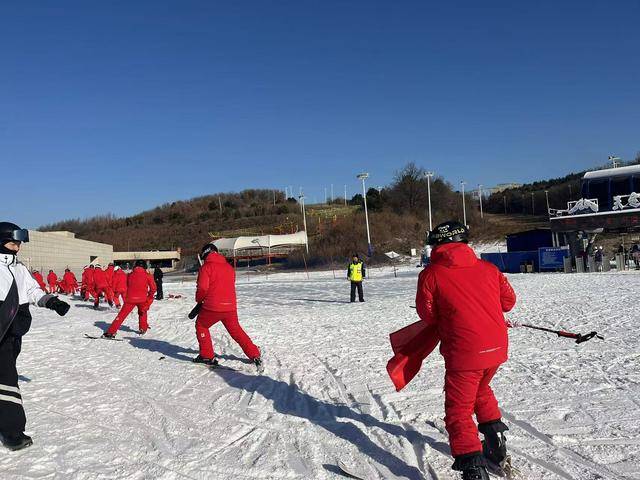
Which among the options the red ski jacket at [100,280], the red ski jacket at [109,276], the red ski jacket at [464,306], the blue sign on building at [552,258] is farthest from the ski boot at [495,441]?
the blue sign on building at [552,258]

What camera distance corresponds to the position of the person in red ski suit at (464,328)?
345 cm

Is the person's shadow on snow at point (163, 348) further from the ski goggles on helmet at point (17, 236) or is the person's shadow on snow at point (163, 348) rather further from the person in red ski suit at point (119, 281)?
the person in red ski suit at point (119, 281)

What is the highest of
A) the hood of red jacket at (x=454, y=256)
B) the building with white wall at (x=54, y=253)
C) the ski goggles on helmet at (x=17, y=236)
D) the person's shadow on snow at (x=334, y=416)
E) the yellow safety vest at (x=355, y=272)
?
the building with white wall at (x=54, y=253)

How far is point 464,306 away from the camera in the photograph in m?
3.50

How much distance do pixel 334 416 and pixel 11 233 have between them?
330 cm

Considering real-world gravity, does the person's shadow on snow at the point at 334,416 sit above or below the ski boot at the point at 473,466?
below

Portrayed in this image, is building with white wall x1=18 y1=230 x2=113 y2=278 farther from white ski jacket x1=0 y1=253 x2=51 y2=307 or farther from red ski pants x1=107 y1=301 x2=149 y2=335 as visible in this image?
white ski jacket x1=0 y1=253 x2=51 y2=307

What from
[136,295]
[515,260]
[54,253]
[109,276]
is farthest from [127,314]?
[54,253]

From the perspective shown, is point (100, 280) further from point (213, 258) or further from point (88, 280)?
point (213, 258)

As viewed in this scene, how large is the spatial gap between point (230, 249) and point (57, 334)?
1906 inches

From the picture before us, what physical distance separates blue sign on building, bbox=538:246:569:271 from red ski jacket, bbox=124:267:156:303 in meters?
23.2

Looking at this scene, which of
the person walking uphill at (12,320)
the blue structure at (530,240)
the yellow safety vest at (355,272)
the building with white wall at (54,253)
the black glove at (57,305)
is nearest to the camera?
the person walking uphill at (12,320)

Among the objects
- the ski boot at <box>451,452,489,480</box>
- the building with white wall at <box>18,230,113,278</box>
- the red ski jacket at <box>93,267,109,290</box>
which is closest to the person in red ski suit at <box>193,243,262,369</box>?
the ski boot at <box>451,452,489,480</box>

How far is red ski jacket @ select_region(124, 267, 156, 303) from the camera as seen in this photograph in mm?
11359
